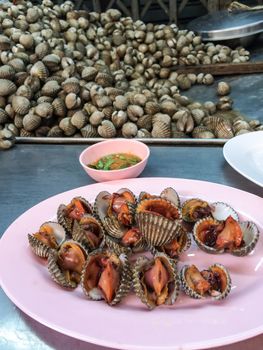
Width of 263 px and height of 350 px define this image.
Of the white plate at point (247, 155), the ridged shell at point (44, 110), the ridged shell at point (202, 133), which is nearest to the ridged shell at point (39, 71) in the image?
the ridged shell at point (44, 110)

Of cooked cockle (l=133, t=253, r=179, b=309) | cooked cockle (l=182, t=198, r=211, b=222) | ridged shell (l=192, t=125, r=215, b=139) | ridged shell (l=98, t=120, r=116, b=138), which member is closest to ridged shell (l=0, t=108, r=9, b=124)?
ridged shell (l=98, t=120, r=116, b=138)

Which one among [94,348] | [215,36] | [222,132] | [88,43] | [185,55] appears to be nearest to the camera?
[94,348]

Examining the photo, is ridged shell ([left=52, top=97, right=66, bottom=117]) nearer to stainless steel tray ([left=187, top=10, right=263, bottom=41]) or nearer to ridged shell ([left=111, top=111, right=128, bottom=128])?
ridged shell ([left=111, top=111, right=128, bottom=128])

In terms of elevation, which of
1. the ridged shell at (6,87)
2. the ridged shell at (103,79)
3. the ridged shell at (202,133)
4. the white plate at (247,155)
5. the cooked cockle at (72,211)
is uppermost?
the ridged shell at (6,87)

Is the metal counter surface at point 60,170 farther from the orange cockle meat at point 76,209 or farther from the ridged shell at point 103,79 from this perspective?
the ridged shell at point 103,79

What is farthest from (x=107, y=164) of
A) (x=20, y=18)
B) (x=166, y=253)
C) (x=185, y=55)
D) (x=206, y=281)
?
(x=185, y=55)

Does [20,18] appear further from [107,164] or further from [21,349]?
[21,349]

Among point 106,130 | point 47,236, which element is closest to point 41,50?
point 106,130
